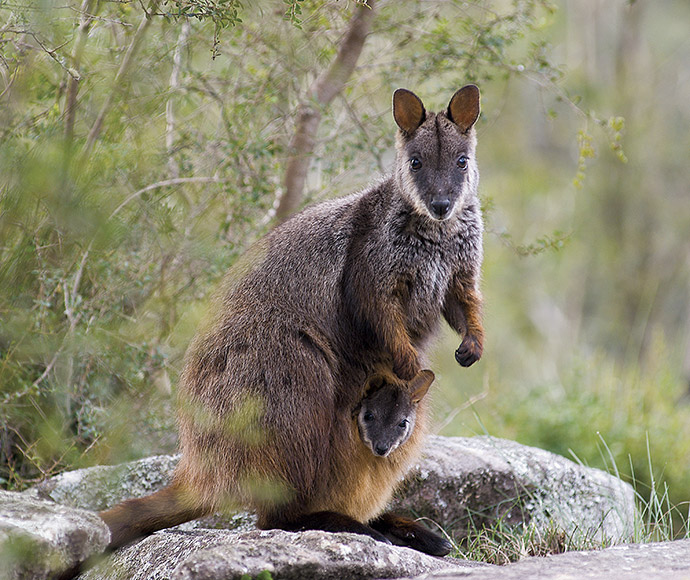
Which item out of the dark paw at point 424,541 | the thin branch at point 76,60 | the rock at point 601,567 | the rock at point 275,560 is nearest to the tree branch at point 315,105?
the thin branch at point 76,60

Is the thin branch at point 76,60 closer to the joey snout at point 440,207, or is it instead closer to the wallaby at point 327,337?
the wallaby at point 327,337

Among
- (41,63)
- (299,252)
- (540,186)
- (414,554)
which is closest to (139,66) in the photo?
(41,63)

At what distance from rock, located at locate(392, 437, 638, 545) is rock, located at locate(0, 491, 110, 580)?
6.42ft

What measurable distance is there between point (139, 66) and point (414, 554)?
9.03 feet

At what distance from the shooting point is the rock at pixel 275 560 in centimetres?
311

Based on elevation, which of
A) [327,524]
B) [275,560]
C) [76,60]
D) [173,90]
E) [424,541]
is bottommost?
[424,541]

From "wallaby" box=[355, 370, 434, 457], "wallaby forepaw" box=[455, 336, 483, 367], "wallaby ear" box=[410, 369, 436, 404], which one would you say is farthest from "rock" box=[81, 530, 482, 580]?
"wallaby forepaw" box=[455, 336, 483, 367]

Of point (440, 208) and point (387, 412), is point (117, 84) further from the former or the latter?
point (387, 412)

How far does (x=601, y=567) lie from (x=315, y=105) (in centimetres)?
349

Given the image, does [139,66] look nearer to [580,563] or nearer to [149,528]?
[149,528]

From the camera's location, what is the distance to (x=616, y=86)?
62.4ft

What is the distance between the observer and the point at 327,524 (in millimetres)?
3977

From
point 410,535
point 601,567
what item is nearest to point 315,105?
point 410,535

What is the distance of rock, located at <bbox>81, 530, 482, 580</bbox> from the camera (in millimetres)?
3109
